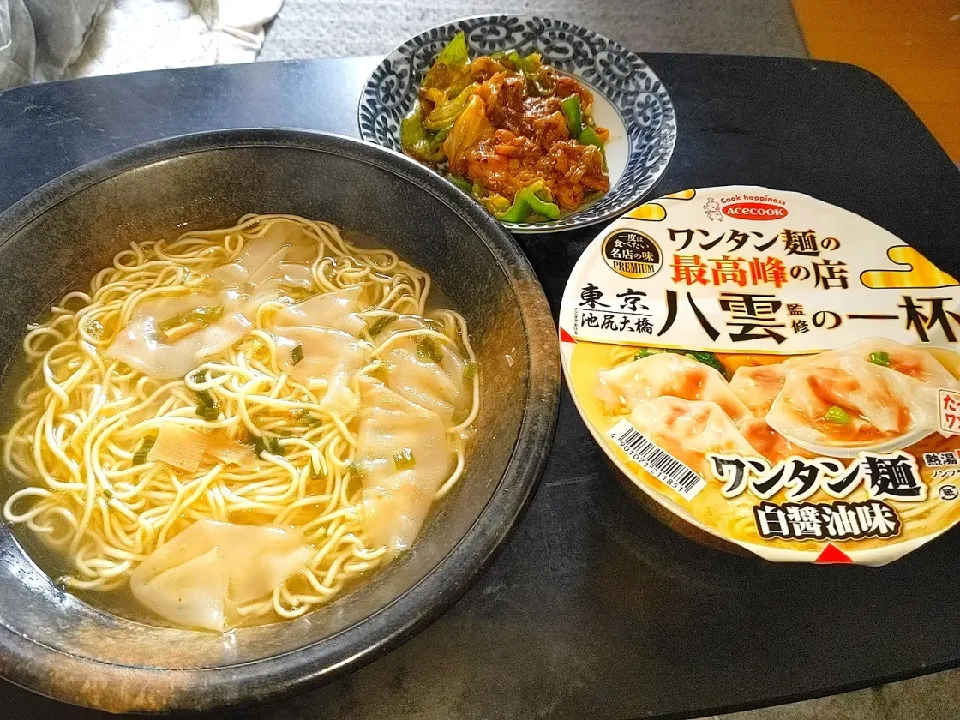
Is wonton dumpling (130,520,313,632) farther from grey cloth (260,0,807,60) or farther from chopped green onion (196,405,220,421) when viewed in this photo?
grey cloth (260,0,807,60)

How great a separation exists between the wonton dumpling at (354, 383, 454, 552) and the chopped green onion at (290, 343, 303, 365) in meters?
0.18

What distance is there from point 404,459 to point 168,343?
64cm

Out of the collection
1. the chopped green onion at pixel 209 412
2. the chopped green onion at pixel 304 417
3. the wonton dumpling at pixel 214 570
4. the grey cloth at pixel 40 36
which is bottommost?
the wonton dumpling at pixel 214 570

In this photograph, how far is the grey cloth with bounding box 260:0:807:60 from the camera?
351cm

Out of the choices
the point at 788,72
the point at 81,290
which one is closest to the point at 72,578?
the point at 81,290

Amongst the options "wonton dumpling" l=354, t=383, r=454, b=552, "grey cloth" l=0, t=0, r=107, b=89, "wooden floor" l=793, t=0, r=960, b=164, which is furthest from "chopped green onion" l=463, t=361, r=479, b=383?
"wooden floor" l=793, t=0, r=960, b=164

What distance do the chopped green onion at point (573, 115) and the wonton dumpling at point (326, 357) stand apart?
982mm

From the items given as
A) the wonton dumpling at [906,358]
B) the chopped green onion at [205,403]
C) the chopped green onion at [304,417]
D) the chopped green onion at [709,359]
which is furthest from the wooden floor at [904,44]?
the chopped green onion at [205,403]

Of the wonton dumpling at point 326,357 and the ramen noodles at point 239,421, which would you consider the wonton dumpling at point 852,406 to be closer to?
the ramen noodles at point 239,421

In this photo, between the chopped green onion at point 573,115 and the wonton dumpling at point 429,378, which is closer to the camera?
the wonton dumpling at point 429,378

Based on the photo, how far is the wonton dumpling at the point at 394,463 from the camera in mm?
1387

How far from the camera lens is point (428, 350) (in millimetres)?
1645

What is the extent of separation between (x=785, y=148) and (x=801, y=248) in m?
0.82

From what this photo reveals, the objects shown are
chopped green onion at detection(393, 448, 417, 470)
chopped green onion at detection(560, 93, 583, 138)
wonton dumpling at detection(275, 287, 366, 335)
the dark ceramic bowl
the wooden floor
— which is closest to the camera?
the dark ceramic bowl
